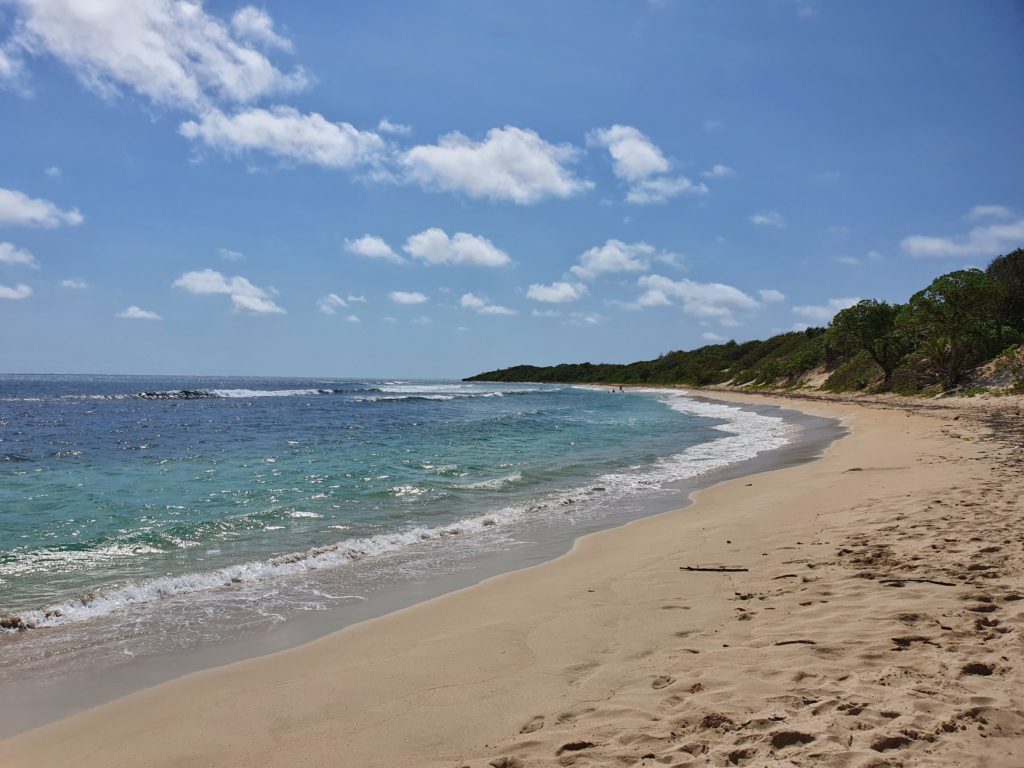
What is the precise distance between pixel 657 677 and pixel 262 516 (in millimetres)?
8333

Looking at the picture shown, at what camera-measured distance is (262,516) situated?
401 inches

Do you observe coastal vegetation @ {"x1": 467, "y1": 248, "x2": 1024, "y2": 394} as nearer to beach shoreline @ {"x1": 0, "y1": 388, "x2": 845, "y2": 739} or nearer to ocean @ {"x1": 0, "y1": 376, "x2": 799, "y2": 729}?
ocean @ {"x1": 0, "y1": 376, "x2": 799, "y2": 729}

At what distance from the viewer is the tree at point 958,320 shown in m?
31.6

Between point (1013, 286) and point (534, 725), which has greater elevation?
point (1013, 286)

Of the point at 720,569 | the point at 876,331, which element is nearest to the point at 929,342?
the point at 876,331

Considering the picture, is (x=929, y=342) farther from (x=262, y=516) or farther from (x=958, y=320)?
(x=262, y=516)

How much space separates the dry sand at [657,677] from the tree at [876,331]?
4003 centimetres

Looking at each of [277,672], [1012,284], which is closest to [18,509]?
[277,672]

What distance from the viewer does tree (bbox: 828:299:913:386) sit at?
41153mm

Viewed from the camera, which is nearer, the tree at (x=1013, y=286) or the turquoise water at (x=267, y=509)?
the turquoise water at (x=267, y=509)

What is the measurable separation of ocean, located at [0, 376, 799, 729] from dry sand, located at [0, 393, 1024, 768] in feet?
4.58

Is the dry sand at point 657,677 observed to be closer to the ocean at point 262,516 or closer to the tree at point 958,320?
the ocean at point 262,516

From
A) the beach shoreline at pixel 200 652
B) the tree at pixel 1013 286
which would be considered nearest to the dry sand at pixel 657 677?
the beach shoreline at pixel 200 652

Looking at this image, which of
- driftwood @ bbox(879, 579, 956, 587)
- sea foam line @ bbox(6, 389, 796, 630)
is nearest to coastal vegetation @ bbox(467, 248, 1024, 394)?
sea foam line @ bbox(6, 389, 796, 630)
